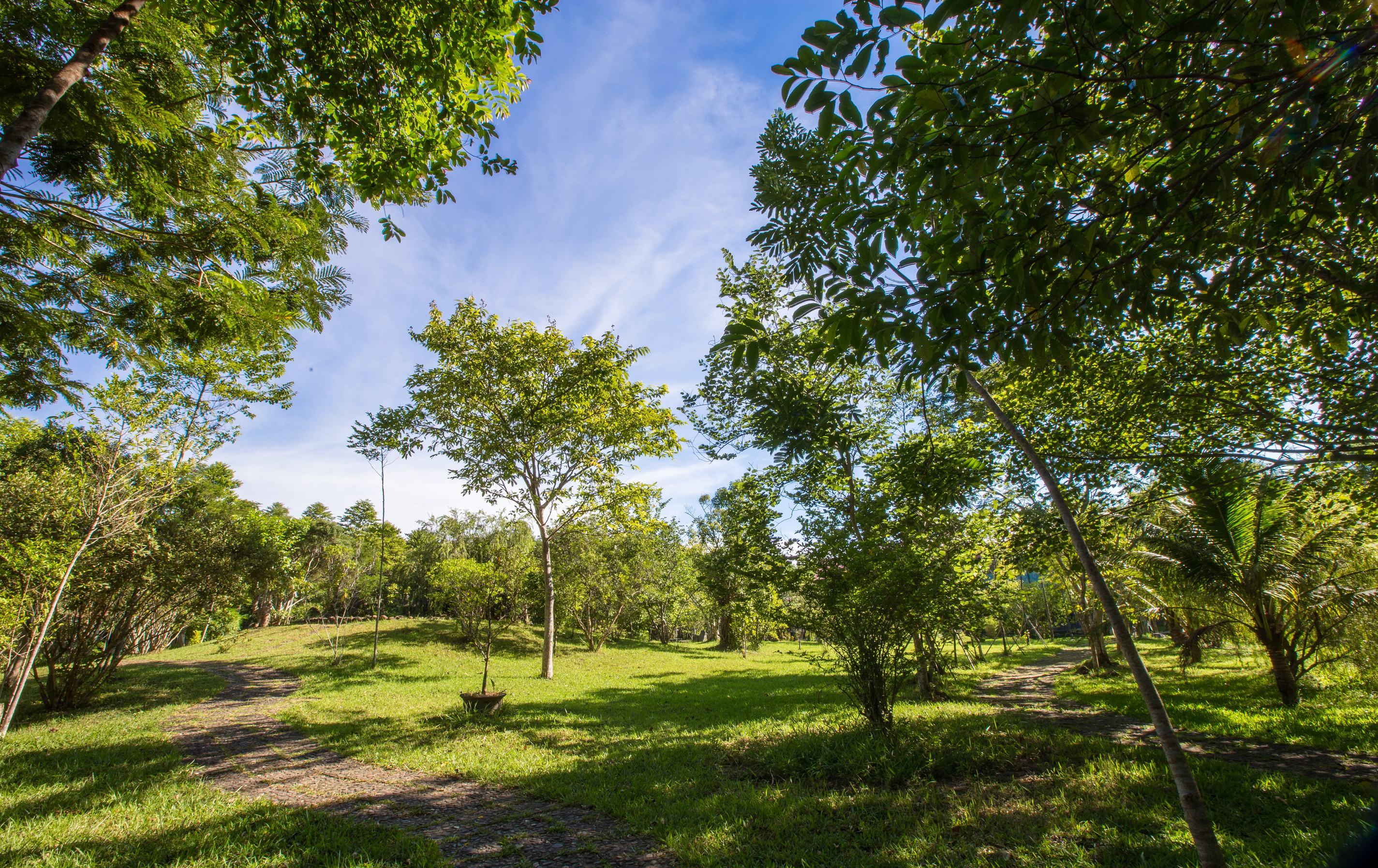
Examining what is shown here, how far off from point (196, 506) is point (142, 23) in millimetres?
14214

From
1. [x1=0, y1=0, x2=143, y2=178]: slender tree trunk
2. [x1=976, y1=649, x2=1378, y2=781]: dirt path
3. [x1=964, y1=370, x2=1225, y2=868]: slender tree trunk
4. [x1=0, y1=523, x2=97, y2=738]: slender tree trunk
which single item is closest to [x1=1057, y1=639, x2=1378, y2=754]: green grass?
[x1=976, y1=649, x2=1378, y2=781]: dirt path

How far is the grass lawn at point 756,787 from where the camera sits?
415cm

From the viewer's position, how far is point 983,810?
15.6 ft

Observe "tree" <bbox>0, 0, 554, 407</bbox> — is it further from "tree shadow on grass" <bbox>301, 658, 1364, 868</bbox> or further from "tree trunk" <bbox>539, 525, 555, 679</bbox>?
"tree trunk" <bbox>539, 525, 555, 679</bbox>

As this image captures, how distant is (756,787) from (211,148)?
8.13m

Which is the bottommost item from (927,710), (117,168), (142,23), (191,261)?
(927,710)

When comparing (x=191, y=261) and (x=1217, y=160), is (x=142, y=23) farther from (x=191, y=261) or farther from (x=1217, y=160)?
(x=1217, y=160)

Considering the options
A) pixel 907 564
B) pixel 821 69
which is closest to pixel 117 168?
pixel 821 69

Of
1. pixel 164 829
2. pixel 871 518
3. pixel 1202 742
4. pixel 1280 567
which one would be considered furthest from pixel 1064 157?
pixel 1280 567

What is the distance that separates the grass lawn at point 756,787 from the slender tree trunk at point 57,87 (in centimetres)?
532

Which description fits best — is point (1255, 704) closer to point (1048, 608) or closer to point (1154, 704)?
point (1154, 704)

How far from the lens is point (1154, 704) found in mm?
3928

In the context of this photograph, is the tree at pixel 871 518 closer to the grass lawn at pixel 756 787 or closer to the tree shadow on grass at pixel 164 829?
the grass lawn at pixel 756 787

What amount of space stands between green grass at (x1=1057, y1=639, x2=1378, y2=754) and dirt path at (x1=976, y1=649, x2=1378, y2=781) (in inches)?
13.8
